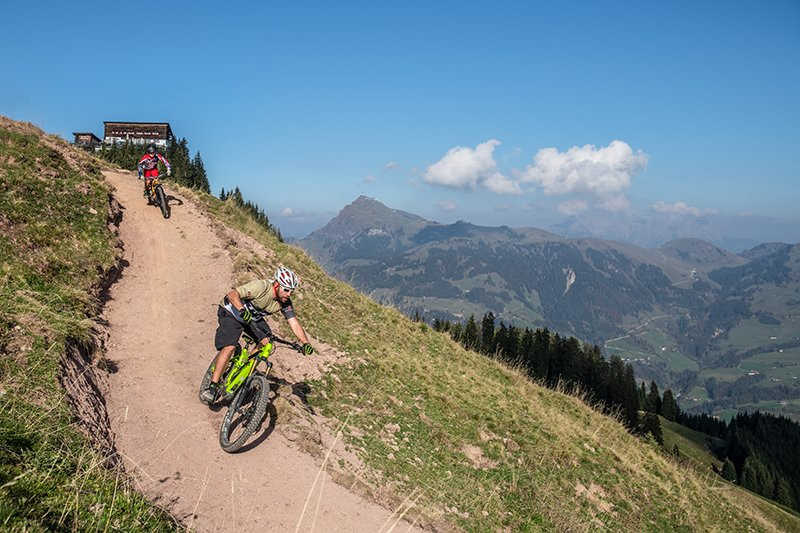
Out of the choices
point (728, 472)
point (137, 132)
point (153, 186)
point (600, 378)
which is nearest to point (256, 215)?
point (137, 132)

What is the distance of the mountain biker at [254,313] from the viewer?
33.3 ft

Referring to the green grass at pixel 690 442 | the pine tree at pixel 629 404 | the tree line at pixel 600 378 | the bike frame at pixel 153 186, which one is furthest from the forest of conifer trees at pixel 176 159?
the green grass at pixel 690 442

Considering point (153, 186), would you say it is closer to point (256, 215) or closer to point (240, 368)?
point (240, 368)

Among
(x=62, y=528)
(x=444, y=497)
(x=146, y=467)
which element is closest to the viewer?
(x=62, y=528)

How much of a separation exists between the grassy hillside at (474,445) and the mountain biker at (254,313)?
108 inches

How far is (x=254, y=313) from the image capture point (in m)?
10.4

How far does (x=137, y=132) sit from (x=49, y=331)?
71.6 metres

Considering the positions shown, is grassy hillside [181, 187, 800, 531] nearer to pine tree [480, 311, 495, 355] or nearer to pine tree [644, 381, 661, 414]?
pine tree [480, 311, 495, 355]

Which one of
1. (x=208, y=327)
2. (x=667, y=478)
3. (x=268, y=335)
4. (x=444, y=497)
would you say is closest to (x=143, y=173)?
(x=208, y=327)

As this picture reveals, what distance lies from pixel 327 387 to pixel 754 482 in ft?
377

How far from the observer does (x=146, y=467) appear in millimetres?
8180

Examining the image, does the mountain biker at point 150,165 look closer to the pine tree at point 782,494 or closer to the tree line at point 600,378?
the tree line at point 600,378

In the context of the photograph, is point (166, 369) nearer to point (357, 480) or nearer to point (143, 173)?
point (357, 480)

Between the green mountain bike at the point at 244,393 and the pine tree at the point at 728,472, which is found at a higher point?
the green mountain bike at the point at 244,393
